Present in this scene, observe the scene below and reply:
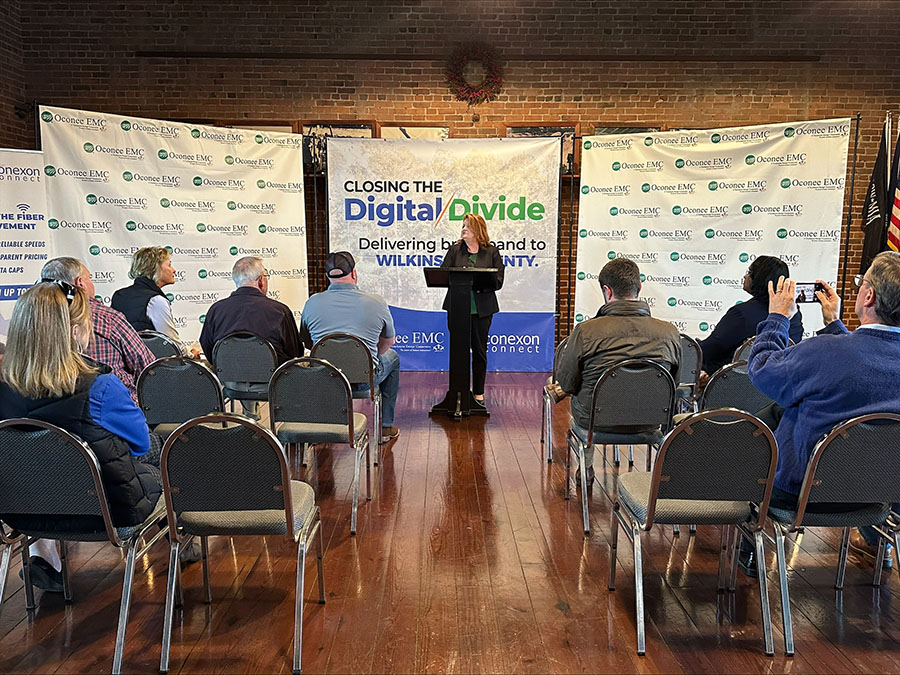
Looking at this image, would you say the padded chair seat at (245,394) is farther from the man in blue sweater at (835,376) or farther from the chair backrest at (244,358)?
the man in blue sweater at (835,376)

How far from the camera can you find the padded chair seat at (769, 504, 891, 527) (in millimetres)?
2426

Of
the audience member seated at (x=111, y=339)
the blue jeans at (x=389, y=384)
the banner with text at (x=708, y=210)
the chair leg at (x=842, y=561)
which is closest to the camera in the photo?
the chair leg at (x=842, y=561)

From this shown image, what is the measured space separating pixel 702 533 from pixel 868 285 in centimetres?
162

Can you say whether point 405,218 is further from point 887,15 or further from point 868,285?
point 887,15

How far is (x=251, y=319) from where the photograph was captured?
4285mm

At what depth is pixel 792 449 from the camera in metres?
2.46

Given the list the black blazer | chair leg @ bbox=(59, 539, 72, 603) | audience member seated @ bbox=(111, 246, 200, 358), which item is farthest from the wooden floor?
the black blazer

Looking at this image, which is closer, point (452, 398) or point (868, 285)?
point (868, 285)

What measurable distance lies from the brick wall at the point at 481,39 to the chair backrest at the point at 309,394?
5.33 metres

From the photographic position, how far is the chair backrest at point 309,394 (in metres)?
3.33

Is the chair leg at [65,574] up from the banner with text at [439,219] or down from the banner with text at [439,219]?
down

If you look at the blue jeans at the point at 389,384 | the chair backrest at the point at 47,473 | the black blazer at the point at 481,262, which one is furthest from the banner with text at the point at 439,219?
the chair backrest at the point at 47,473

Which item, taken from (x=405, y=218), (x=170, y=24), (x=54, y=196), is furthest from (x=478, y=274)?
(x=170, y=24)

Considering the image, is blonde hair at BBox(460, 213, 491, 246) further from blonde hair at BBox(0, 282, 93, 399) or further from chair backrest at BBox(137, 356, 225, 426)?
blonde hair at BBox(0, 282, 93, 399)
